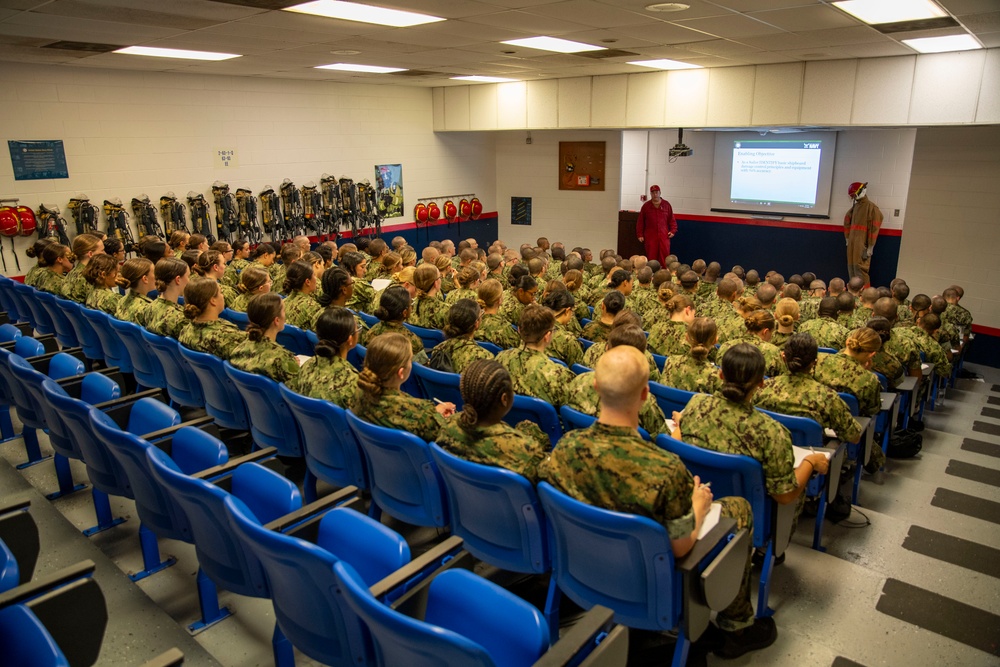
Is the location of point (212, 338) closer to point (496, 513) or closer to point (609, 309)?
point (496, 513)

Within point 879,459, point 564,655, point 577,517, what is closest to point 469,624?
point 564,655

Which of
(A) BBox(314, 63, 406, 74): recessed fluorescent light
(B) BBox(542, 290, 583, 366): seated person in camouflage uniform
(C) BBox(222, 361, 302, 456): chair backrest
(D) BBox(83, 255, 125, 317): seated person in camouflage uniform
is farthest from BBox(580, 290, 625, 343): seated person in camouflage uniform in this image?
(A) BBox(314, 63, 406, 74): recessed fluorescent light

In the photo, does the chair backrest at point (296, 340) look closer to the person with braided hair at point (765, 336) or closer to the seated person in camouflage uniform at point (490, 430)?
the seated person in camouflage uniform at point (490, 430)

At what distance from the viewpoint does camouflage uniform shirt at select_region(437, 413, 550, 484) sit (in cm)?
257

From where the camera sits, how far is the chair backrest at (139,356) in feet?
15.1

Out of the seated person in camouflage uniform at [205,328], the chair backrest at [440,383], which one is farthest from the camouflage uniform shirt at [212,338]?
the chair backrest at [440,383]

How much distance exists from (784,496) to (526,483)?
3.97ft

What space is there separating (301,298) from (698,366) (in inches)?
125

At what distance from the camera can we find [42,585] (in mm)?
1880

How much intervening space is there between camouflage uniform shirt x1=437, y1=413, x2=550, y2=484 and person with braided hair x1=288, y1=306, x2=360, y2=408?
878 mm

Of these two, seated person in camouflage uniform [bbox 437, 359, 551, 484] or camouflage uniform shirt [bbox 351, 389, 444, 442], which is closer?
seated person in camouflage uniform [bbox 437, 359, 551, 484]

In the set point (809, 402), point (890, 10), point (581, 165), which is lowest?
point (809, 402)

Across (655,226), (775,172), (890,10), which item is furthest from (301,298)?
(775,172)

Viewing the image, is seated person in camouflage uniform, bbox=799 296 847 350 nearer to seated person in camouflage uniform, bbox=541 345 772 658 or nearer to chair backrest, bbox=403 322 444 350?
chair backrest, bbox=403 322 444 350
